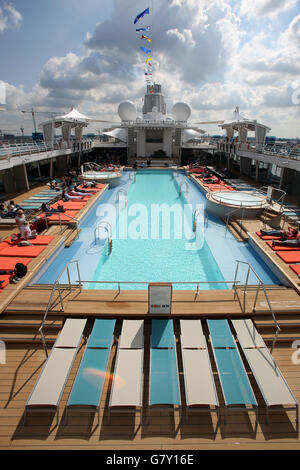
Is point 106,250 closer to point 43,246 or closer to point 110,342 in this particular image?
point 43,246

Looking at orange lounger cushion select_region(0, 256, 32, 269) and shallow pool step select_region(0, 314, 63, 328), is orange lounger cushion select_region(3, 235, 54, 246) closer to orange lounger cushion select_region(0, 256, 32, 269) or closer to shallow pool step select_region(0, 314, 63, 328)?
orange lounger cushion select_region(0, 256, 32, 269)

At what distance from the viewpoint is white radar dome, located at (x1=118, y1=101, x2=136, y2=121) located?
3759 cm

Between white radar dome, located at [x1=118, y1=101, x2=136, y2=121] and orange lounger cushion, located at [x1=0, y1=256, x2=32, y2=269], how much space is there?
36.2m

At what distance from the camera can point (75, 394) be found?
4109mm

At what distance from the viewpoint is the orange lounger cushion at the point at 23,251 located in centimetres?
783

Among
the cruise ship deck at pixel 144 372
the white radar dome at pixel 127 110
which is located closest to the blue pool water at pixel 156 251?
the cruise ship deck at pixel 144 372

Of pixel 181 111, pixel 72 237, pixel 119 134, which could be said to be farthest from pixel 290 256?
pixel 181 111

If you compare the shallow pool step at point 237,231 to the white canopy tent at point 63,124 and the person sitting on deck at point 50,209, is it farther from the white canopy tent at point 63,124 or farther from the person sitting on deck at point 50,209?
the white canopy tent at point 63,124

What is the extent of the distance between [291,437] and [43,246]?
8.09 metres

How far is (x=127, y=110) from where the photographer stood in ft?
124

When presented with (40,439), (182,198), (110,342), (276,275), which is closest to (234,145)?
(182,198)

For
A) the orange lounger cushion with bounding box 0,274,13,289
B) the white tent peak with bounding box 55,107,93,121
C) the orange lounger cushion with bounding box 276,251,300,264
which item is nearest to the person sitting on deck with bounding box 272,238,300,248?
the orange lounger cushion with bounding box 276,251,300,264

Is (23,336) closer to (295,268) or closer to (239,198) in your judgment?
(295,268)

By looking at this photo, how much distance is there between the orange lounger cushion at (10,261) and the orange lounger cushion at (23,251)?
20cm
